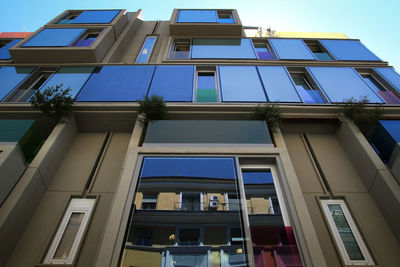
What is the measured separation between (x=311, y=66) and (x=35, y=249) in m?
10.3

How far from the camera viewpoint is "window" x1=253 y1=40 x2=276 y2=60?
10.2m

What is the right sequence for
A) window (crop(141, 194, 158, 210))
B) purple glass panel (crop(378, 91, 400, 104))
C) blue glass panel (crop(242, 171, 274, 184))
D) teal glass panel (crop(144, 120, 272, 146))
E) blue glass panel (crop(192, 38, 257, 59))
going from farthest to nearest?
blue glass panel (crop(192, 38, 257, 59)), purple glass panel (crop(378, 91, 400, 104)), teal glass panel (crop(144, 120, 272, 146)), blue glass panel (crop(242, 171, 274, 184)), window (crop(141, 194, 158, 210))

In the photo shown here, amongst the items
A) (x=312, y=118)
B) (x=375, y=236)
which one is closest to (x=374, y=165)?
(x=375, y=236)

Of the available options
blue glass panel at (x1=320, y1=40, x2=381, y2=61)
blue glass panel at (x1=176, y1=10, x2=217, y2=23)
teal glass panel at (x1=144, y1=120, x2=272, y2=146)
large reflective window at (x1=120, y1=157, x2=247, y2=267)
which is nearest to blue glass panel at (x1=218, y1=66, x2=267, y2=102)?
teal glass panel at (x1=144, y1=120, x2=272, y2=146)

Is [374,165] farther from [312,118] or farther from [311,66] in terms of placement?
[311,66]

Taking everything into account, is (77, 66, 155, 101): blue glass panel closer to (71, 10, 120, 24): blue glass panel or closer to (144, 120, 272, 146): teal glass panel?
(144, 120, 272, 146): teal glass panel

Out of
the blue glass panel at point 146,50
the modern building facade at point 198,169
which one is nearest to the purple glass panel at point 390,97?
the modern building facade at point 198,169

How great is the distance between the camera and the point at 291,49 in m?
10.6

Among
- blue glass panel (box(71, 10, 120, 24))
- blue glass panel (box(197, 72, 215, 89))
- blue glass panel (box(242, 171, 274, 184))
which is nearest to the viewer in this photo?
blue glass panel (box(242, 171, 274, 184))

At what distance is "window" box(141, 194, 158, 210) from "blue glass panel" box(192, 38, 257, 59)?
7.10 m

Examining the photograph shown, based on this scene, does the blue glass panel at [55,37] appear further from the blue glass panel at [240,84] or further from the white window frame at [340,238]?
the white window frame at [340,238]

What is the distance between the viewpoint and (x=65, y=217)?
467 centimetres

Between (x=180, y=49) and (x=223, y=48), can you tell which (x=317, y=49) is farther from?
(x=180, y=49)

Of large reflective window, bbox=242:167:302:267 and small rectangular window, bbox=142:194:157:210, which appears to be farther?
small rectangular window, bbox=142:194:157:210
